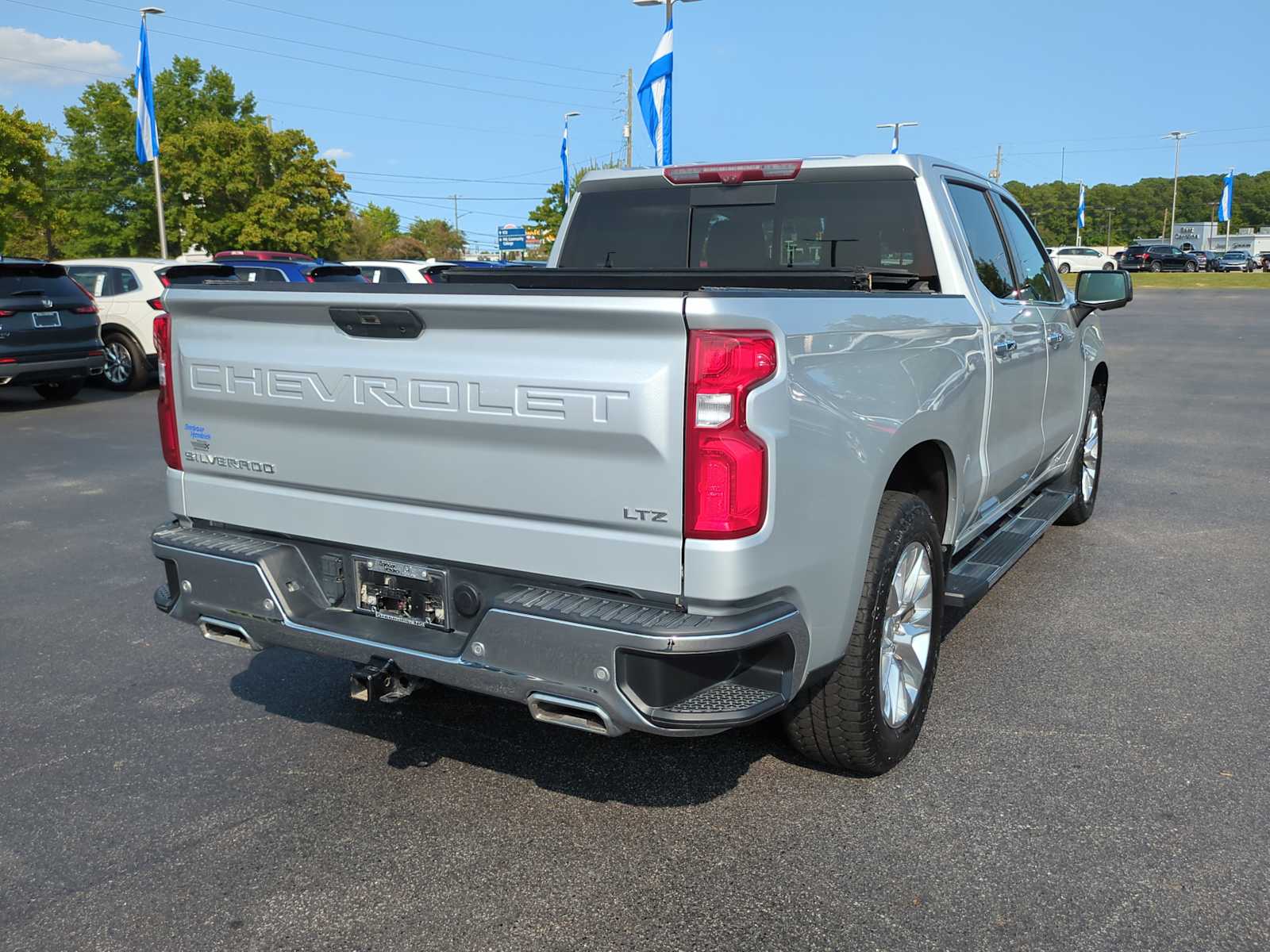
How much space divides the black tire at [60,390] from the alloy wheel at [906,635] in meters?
13.5

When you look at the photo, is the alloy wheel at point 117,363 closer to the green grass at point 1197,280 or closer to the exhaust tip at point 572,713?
the exhaust tip at point 572,713

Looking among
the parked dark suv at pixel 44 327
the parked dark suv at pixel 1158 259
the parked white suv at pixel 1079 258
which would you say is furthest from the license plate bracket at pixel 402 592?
the parked white suv at pixel 1079 258

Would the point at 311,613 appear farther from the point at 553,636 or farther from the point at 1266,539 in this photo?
the point at 1266,539

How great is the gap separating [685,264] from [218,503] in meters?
2.33

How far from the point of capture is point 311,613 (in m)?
3.37

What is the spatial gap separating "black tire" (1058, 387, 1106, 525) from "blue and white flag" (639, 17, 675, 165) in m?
13.5

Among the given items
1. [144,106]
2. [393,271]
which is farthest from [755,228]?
[144,106]

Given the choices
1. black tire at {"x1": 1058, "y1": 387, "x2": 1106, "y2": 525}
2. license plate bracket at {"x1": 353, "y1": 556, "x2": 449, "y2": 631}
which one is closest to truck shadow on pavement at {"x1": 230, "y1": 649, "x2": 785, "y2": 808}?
license plate bracket at {"x1": 353, "y1": 556, "x2": 449, "y2": 631}

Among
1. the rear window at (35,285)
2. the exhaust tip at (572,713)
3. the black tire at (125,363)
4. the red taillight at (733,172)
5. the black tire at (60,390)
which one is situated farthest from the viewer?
the black tire at (125,363)

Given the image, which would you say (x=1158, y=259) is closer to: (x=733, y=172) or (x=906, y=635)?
(x=733, y=172)

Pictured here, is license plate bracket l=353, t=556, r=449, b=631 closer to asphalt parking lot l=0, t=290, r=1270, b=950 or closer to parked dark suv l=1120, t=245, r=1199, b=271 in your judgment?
asphalt parking lot l=0, t=290, r=1270, b=950

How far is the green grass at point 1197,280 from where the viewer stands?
4759 cm

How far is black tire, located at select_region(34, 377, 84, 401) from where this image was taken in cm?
1459

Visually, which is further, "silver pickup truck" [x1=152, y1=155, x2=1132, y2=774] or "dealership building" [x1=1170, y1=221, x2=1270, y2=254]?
"dealership building" [x1=1170, y1=221, x2=1270, y2=254]
